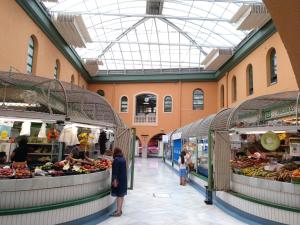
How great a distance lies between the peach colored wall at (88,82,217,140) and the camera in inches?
1154

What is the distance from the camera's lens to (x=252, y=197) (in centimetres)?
741

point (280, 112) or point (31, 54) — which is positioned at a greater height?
point (31, 54)

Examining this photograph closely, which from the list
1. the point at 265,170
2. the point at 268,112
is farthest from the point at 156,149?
the point at 265,170

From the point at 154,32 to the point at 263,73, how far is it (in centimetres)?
1204

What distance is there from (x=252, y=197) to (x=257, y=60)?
12931mm

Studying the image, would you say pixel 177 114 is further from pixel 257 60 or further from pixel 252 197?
pixel 252 197

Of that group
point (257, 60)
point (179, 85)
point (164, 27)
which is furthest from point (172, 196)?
point (179, 85)

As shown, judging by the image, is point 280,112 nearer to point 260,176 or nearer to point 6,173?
point 260,176

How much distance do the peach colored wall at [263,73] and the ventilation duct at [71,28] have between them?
411 inches

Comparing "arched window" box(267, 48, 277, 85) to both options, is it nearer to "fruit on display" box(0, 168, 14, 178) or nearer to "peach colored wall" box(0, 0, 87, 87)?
"peach colored wall" box(0, 0, 87, 87)

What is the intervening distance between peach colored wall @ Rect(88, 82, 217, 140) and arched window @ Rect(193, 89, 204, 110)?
1.45 ft

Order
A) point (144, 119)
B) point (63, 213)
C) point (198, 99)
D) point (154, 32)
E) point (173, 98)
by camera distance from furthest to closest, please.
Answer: point (144, 119) < point (173, 98) < point (198, 99) < point (154, 32) < point (63, 213)

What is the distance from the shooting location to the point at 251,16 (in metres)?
14.3

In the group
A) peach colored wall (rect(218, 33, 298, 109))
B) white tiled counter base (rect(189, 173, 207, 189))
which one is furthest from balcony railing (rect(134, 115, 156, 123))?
white tiled counter base (rect(189, 173, 207, 189))
